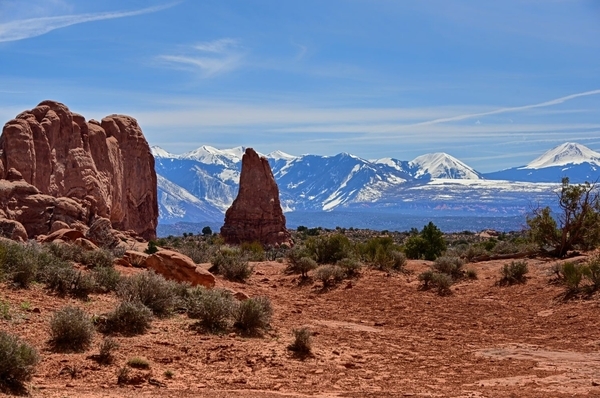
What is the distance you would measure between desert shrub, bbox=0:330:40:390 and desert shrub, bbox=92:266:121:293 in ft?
22.8

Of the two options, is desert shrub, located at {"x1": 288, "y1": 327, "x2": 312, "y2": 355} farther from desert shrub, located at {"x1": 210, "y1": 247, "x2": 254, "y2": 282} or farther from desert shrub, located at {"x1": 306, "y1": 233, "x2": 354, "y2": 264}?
desert shrub, located at {"x1": 306, "y1": 233, "x2": 354, "y2": 264}

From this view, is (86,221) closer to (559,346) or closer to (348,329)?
(348,329)

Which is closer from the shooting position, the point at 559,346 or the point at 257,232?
the point at 559,346

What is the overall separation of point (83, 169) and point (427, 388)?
1409 inches

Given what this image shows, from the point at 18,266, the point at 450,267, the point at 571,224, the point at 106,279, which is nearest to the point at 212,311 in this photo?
the point at 106,279

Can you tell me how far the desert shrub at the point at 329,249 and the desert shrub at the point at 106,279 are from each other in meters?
14.1

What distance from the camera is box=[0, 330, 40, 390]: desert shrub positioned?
860cm

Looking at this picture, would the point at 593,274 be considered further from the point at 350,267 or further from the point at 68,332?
the point at 68,332

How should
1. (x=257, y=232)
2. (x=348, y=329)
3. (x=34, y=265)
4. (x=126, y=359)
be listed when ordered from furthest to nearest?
(x=257, y=232)
(x=348, y=329)
(x=34, y=265)
(x=126, y=359)

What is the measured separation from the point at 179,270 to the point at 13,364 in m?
10.6

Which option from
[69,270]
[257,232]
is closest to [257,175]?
[257,232]

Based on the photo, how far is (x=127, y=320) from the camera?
12.9m

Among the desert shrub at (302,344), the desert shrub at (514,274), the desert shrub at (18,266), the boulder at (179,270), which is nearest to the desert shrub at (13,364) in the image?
the desert shrub at (302,344)

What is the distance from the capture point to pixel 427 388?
10906mm
